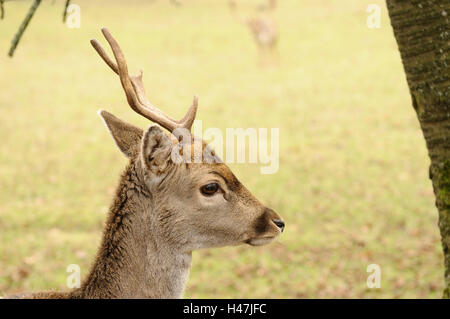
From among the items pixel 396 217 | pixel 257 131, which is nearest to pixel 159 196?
pixel 396 217

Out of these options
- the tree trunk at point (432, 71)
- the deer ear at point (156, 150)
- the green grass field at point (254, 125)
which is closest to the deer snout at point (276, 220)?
the deer ear at point (156, 150)

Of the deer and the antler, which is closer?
the deer

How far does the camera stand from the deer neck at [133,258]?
3705 mm

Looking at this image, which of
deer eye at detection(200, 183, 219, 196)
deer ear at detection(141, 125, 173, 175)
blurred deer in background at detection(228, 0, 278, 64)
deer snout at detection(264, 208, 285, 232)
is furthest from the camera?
blurred deer in background at detection(228, 0, 278, 64)

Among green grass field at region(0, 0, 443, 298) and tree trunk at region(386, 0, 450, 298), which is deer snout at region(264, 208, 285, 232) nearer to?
tree trunk at region(386, 0, 450, 298)

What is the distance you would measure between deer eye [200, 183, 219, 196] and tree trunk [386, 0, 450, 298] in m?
1.53

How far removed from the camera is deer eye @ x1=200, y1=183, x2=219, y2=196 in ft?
12.5

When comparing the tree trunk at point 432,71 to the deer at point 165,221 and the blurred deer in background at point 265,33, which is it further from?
the blurred deer in background at point 265,33

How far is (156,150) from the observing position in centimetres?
371

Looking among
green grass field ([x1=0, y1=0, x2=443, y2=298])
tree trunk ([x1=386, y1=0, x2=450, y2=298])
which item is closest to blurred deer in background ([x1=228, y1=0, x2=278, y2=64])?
green grass field ([x1=0, y1=0, x2=443, y2=298])

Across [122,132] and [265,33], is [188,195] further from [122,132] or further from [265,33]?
[265,33]

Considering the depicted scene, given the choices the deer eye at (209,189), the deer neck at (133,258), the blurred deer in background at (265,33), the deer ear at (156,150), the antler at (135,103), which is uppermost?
the blurred deer in background at (265,33)

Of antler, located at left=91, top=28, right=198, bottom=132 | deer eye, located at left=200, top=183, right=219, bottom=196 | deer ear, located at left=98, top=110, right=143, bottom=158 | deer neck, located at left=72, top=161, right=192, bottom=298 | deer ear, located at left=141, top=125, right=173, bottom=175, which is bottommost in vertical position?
deer neck, located at left=72, top=161, right=192, bottom=298

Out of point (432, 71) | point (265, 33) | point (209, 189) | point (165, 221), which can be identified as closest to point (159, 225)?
point (165, 221)
